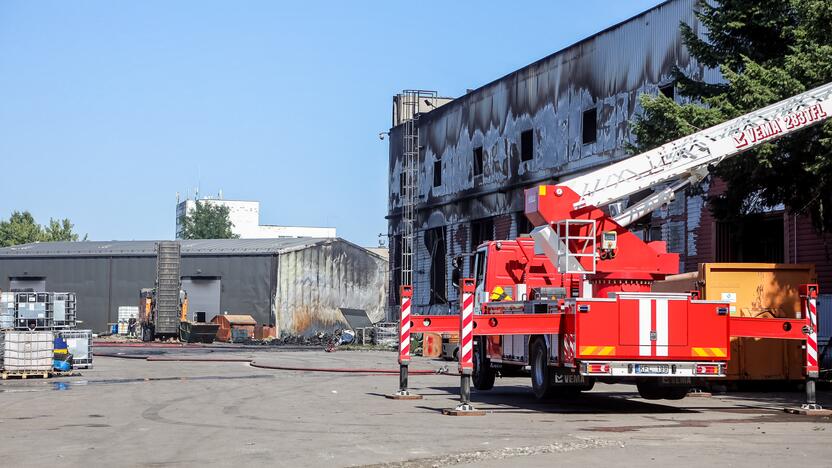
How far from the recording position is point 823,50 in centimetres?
2138

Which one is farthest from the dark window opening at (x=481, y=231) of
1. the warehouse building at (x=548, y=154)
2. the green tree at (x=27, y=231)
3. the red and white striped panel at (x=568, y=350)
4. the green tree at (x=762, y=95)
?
the green tree at (x=27, y=231)

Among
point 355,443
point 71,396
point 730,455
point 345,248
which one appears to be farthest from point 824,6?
point 345,248

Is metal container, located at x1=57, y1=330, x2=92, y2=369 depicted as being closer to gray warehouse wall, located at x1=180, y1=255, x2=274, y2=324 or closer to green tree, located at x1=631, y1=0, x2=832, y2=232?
green tree, located at x1=631, y1=0, x2=832, y2=232

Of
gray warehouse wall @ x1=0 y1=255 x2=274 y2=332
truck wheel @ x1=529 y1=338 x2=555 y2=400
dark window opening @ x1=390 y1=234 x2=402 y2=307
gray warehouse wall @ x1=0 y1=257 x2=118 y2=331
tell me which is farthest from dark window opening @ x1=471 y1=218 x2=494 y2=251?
gray warehouse wall @ x1=0 y1=257 x2=118 y2=331

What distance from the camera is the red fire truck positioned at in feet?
53.5

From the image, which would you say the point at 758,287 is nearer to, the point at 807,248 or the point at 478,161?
the point at 807,248

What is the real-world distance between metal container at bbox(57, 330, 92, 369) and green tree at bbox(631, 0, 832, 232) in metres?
16.0

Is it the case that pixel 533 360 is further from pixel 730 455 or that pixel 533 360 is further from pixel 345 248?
pixel 345 248

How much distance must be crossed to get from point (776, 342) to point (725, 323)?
618cm

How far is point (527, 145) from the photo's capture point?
→ 48.8 meters

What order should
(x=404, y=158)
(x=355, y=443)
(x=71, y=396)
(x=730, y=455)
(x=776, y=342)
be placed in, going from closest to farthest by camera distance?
(x=730, y=455) < (x=355, y=443) < (x=71, y=396) < (x=776, y=342) < (x=404, y=158)

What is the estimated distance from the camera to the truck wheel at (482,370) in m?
21.5

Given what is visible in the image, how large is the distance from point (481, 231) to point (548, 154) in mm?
7395

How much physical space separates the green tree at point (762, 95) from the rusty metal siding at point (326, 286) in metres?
54.1
